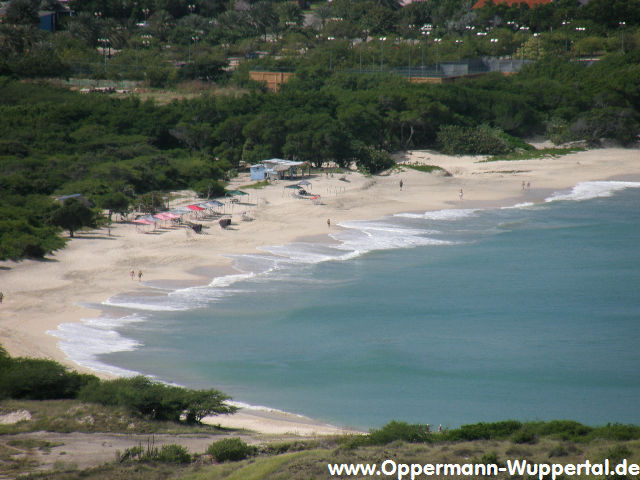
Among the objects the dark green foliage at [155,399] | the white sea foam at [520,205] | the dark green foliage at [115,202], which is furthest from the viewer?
the white sea foam at [520,205]

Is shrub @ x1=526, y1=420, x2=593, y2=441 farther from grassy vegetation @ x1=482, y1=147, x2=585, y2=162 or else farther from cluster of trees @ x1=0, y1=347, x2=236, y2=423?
grassy vegetation @ x1=482, y1=147, x2=585, y2=162

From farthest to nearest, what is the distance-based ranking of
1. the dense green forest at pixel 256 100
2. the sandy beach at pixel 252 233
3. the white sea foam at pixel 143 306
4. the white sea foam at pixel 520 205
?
the white sea foam at pixel 520 205 < the dense green forest at pixel 256 100 < the white sea foam at pixel 143 306 < the sandy beach at pixel 252 233

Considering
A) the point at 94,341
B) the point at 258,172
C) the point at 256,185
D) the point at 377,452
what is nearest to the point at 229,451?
the point at 377,452

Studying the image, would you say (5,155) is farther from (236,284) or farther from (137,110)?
(236,284)

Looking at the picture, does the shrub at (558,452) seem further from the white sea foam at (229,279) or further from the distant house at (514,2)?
the distant house at (514,2)

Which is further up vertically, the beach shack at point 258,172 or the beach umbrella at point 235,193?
the beach shack at point 258,172

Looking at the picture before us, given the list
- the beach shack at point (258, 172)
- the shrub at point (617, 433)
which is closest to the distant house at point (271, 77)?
the beach shack at point (258, 172)
